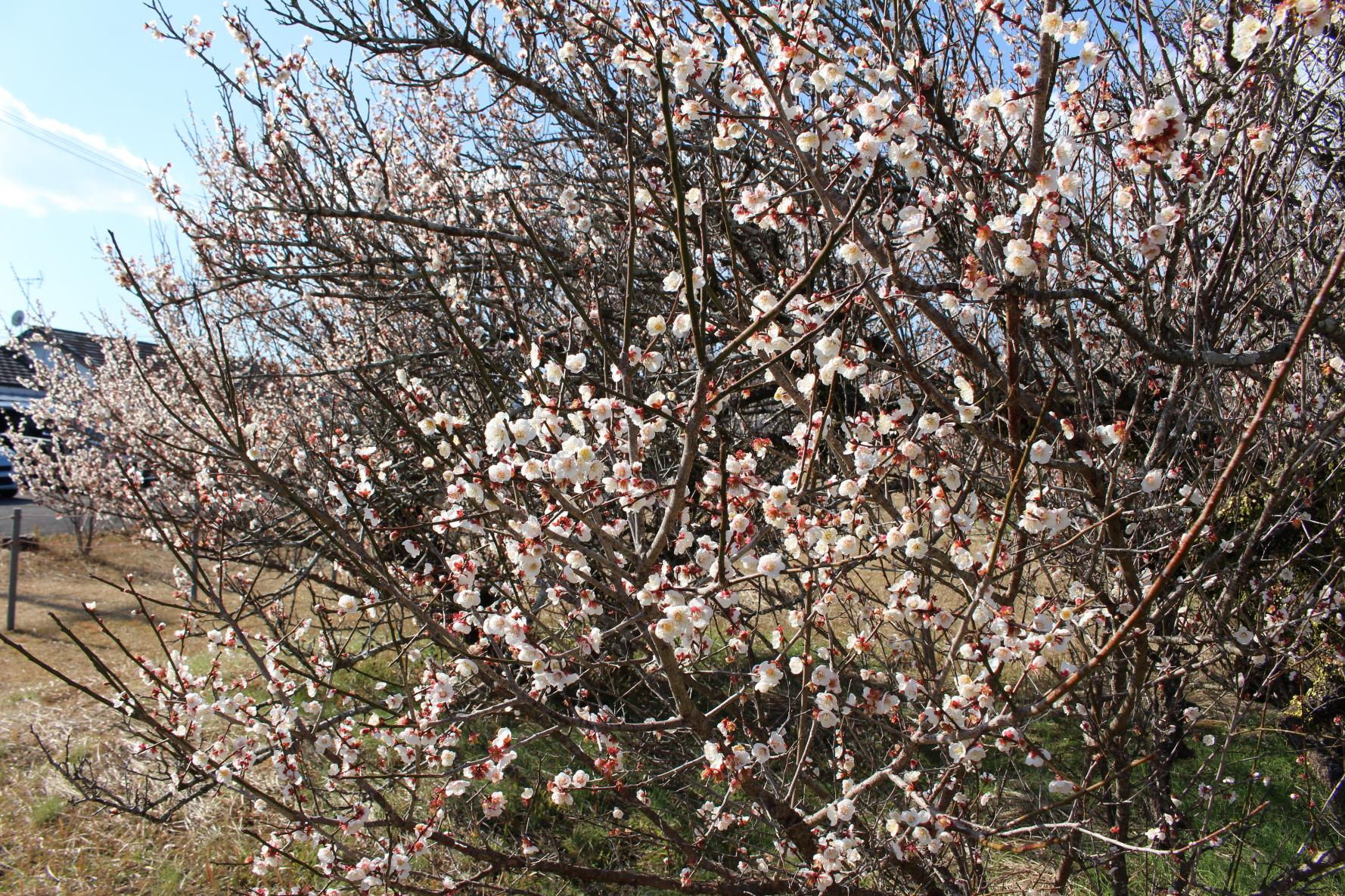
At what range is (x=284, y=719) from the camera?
262 cm

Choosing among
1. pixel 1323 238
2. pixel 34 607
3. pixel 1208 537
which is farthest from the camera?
pixel 34 607

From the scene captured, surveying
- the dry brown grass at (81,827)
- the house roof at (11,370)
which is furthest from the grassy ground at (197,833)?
the house roof at (11,370)

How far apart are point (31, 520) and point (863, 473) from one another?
2057 cm

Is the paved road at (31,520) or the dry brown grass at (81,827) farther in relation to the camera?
the paved road at (31,520)

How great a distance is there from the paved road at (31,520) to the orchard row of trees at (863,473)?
1427cm

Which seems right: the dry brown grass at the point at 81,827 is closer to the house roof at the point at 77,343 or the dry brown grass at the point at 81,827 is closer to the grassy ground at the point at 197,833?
the grassy ground at the point at 197,833

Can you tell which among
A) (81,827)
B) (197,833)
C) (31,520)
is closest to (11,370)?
(31,520)

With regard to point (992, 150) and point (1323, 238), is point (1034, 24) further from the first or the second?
point (1323, 238)

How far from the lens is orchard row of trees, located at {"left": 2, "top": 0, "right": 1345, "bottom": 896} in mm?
1953

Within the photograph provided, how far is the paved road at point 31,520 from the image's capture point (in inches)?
596

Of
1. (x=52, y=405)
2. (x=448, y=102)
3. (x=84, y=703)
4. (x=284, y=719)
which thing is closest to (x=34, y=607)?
(x=84, y=703)

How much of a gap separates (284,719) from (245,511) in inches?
153

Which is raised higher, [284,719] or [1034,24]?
[1034,24]

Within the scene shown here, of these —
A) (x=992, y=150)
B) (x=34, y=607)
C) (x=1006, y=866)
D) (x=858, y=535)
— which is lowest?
(x=34, y=607)
